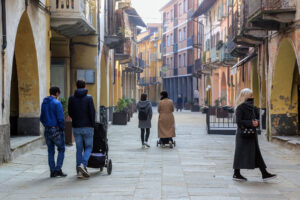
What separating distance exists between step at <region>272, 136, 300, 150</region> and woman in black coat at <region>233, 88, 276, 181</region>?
512 cm

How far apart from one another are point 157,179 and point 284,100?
884 cm

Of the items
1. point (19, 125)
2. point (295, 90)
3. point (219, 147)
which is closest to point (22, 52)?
point (19, 125)

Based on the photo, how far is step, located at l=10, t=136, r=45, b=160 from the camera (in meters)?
11.8

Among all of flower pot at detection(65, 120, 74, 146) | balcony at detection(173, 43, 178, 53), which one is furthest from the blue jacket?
balcony at detection(173, 43, 178, 53)

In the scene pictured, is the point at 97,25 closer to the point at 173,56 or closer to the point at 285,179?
the point at 285,179

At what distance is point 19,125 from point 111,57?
15.6 meters

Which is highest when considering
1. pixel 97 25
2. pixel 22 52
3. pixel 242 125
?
pixel 97 25

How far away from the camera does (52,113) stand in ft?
31.2

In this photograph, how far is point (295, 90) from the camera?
17.0 m

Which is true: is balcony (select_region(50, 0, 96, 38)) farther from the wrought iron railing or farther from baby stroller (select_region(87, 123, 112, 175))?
baby stroller (select_region(87, 123, 112, 175))

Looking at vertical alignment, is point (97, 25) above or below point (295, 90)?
above

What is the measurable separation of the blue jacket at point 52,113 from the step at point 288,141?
6930 millimetres

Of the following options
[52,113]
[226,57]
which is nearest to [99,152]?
[52,113]

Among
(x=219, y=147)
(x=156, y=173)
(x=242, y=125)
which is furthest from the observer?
(x=219, y=147)
